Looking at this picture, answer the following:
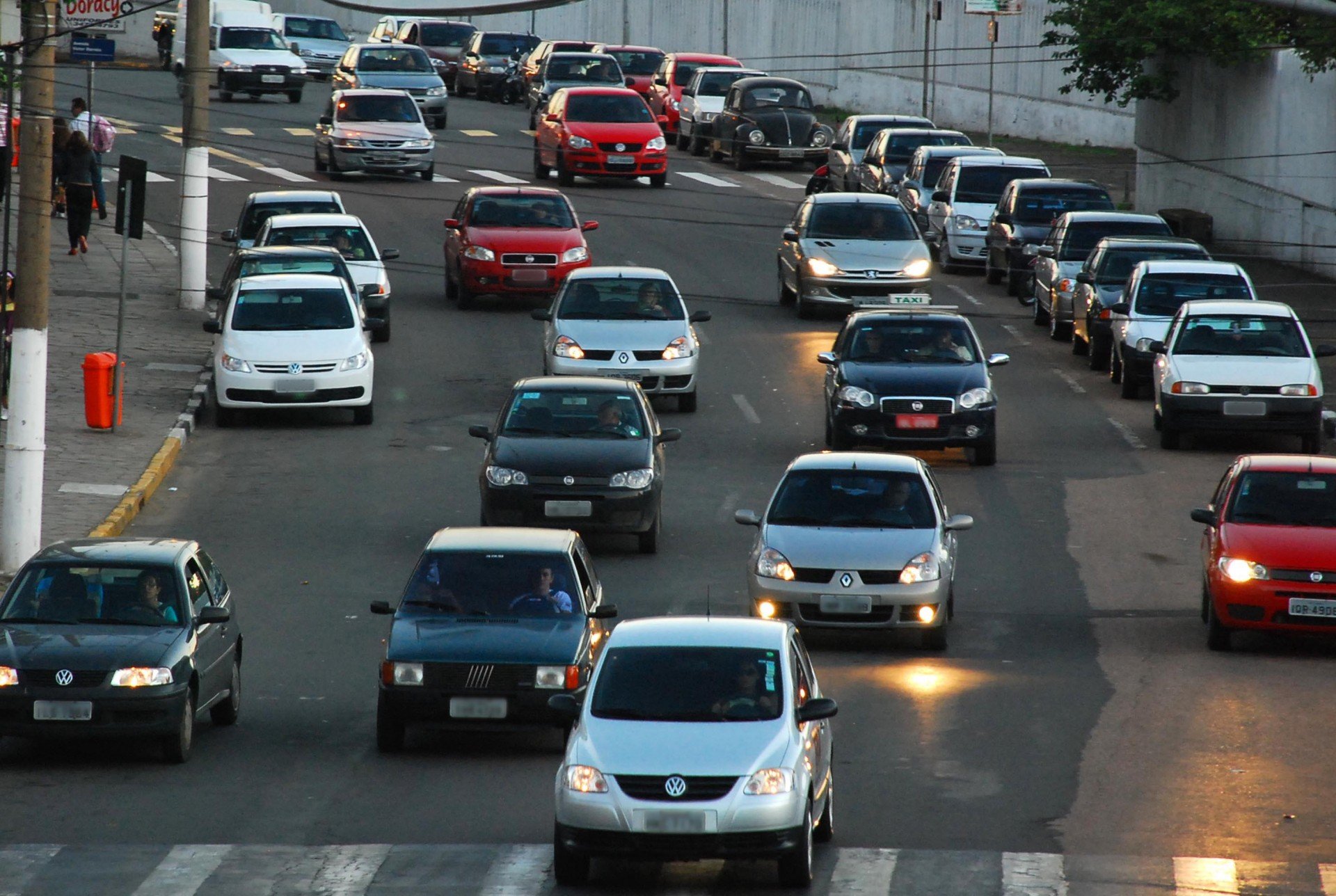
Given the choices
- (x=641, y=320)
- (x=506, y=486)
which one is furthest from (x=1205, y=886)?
(x=641, y=320)

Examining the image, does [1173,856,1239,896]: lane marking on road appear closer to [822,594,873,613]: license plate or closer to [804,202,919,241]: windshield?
[822,594,873,613]: license plate

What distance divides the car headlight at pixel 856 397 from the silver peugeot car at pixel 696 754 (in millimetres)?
12811

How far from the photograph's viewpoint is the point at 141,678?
1474cm

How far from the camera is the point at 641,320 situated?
28969 millimetres

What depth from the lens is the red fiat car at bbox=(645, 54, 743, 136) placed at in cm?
5794

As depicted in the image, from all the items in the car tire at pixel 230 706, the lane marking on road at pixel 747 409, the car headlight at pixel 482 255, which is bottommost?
the car tire at pixel 230 706

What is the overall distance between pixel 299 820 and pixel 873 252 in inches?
879

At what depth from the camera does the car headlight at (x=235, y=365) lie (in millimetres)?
28000

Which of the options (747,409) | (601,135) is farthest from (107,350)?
(601,135)

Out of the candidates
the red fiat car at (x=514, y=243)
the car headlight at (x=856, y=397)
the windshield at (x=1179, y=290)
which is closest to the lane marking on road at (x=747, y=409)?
the car headlight at (x=856, y=397)

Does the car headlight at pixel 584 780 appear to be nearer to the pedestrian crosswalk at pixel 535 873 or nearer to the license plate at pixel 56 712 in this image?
the pedestrian crosswalk at pixel 535 873

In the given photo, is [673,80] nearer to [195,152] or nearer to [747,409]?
[195,152]

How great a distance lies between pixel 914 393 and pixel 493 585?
10638 mm

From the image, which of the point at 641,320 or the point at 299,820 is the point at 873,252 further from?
the point at 299,820
